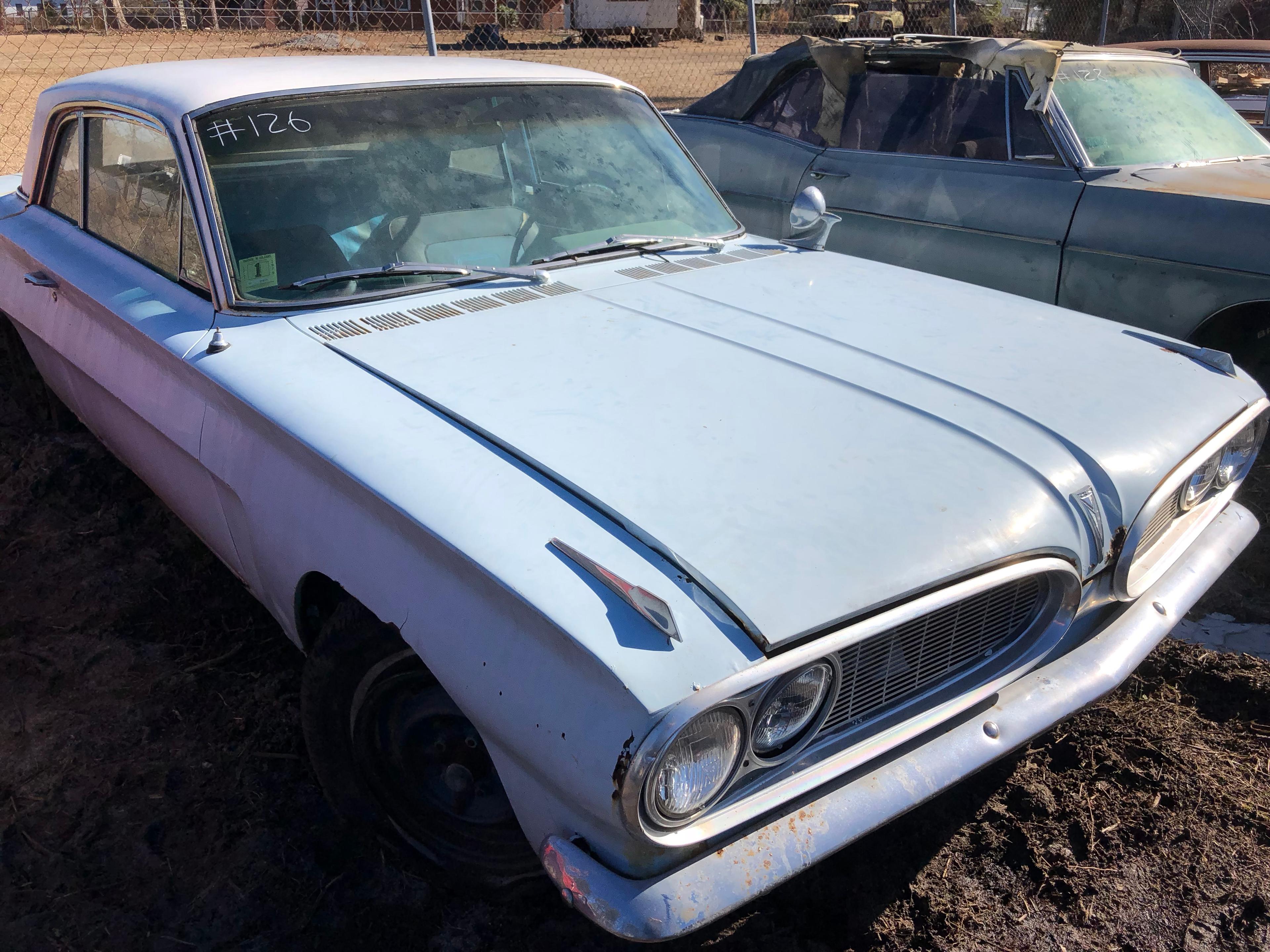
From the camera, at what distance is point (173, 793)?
2.43m

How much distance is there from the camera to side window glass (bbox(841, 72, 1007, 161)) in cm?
461

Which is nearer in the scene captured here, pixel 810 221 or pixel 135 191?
pixel 135 191

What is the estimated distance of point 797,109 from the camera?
5238 mm

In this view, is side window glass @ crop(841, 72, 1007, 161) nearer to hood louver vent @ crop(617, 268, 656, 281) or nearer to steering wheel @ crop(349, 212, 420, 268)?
hood louver vent @ crop(617, 268, 656, 281)

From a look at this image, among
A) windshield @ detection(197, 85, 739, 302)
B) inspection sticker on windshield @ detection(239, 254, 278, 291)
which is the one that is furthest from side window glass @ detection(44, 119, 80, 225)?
inspection sticker on windshield @ detection(239, 254, 278, 291)

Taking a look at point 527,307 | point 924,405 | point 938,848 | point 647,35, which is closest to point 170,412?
point 527,307

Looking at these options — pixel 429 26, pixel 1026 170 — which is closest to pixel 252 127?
pixel 1026 170

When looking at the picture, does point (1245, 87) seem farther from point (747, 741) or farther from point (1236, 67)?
point (747, 741)

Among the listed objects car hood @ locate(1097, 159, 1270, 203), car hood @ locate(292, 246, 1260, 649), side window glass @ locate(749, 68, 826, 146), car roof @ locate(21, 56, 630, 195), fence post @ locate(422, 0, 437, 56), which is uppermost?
fence post @ locate(422, 0, 437, 56)

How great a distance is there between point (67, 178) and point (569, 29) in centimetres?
2272

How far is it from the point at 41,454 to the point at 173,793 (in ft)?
7.31

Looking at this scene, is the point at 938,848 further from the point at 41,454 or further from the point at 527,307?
the point at 41,454

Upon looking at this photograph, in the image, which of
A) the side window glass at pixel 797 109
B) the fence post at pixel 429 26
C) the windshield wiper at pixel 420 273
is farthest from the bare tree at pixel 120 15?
the windshield wiper at pixel 420 273

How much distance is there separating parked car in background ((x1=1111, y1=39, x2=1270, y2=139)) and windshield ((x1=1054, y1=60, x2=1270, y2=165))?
0.49 metres
